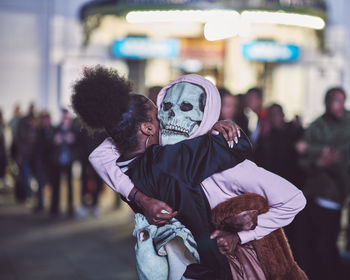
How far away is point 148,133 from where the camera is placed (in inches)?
100

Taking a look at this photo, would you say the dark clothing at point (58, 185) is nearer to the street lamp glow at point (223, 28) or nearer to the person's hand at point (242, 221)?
the street lamp glow at point (223, 28)

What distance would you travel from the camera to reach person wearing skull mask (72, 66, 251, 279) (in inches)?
95.1

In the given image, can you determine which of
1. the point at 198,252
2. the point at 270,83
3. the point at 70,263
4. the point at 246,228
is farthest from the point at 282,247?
the point at 270,83

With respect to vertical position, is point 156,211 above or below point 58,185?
above

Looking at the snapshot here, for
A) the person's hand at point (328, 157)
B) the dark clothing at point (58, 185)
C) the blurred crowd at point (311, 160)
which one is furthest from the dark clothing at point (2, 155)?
the person's hand at point (328, 157)

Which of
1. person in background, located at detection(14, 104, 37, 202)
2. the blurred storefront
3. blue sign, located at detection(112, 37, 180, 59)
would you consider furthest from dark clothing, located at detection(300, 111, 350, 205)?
blue sign, located at detection(112, 37, 180, 59)

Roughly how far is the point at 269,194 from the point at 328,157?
3034 mm

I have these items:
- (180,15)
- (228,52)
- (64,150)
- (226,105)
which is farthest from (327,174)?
(228,52)

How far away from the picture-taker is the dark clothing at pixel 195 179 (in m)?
2.41

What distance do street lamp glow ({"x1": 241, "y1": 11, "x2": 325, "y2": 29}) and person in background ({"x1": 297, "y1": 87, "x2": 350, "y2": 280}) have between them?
8133 mm

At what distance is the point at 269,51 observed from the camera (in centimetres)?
1683

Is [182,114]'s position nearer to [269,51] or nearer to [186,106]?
[186,106]

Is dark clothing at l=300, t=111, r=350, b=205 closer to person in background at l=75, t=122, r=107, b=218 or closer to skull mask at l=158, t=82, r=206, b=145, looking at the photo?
skull mask at l=158, t=82, r=206, b=145

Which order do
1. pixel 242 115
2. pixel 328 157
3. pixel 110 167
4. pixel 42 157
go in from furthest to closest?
pixel 42 157 < pixel 242 115 < pixel 328 157 < pixel 110 167
